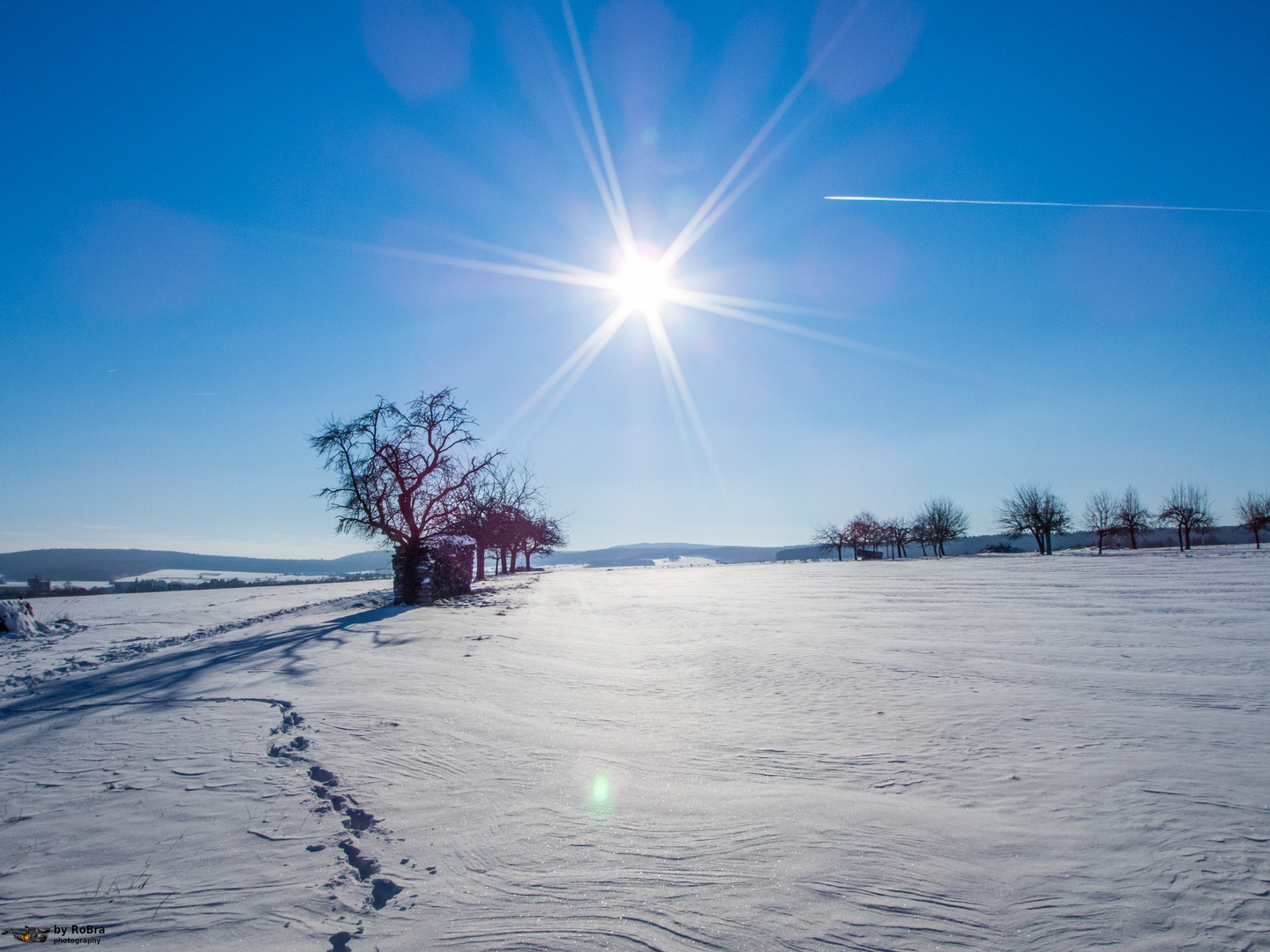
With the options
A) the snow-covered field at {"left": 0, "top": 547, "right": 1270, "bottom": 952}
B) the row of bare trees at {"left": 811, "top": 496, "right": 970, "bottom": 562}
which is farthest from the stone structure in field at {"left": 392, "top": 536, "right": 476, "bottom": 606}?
the row of bare trees at {"left": 811, "top": 496, "right": 970, "bottom": 562}

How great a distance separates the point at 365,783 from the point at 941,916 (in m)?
3.77

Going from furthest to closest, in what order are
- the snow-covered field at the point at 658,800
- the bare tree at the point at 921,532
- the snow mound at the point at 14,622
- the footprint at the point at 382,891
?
the bare tree at the point at 921,532 < the snow mound at the point at 14,622 < the footprint at the point at 382,891 < the snow-covered field at the point at 658,800

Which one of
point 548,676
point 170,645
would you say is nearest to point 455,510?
point 170,645

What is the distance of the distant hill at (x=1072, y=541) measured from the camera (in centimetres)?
6512

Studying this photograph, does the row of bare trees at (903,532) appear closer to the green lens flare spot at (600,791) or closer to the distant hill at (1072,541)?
the distant hill at (1072,541)

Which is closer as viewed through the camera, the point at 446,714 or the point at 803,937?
the point at 803,937

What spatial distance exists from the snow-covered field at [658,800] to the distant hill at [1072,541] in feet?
240

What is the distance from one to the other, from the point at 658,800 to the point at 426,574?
16.1m

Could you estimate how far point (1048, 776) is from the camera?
156 inches

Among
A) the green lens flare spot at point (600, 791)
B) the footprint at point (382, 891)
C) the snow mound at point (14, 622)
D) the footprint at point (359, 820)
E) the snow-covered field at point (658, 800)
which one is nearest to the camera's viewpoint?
the snow-covered field at point (658, 800)

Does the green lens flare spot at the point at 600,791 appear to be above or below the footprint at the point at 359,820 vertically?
below

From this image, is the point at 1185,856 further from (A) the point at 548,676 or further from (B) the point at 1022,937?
(A) the point at 548,676

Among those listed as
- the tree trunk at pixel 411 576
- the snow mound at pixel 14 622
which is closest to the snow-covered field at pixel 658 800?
the snow mound at pixel 14 622

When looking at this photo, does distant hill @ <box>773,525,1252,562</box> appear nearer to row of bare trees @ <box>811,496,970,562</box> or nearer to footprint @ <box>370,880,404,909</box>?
row of bare trees @ <box>811,496,970,562</box>
